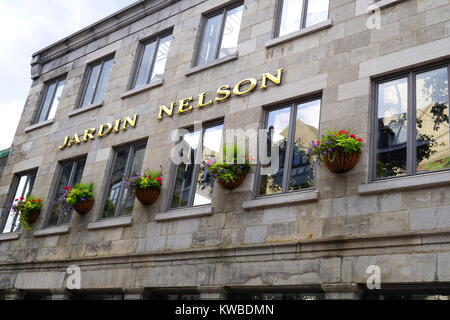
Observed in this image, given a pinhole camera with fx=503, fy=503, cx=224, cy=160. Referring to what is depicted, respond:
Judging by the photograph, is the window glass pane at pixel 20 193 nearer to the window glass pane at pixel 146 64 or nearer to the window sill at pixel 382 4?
the window glass pane at pixel 146 64

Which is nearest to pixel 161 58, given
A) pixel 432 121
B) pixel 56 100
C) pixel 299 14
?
pixel 299 14

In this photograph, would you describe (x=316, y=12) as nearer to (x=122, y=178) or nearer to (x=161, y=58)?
(x=161, y=58)

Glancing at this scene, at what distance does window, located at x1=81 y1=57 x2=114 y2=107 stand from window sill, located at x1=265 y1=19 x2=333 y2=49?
246 inches

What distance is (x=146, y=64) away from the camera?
1436cm

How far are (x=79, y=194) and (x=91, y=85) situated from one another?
4.61 metres

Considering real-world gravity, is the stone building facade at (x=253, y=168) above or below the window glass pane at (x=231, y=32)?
below

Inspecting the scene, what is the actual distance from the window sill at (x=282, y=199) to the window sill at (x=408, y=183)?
923mm

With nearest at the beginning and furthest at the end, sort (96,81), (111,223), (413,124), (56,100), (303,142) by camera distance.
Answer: (413,124) → (303,142) → (111,223) → (96,81) → (56,100)

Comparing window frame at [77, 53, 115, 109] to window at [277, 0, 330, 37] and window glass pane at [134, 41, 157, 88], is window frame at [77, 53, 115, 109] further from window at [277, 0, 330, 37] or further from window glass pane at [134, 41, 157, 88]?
window at [277, 0, 330, 37]

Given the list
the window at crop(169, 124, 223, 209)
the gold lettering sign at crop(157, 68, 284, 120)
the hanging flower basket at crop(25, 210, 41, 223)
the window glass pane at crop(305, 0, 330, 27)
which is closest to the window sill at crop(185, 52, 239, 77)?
the gold lettering sign at crop(157, 68, 284, 120)

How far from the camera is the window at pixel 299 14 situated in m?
10.9

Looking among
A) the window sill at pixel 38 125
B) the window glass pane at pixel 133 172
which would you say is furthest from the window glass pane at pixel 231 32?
the window sill at pixel 38 125

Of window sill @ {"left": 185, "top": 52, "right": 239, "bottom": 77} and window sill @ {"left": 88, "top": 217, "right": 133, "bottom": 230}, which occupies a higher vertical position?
window sill @ {"left": 185, "top": 52, "right": 239, "bottom": 77}

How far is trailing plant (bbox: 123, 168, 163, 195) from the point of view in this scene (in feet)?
37.0
